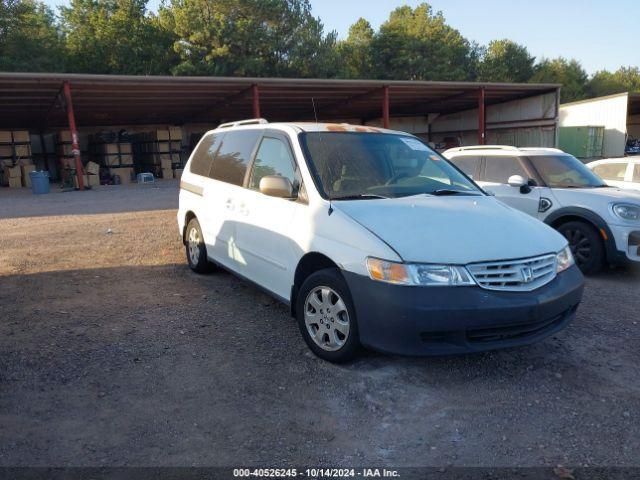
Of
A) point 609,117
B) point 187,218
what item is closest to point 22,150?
point 187,218

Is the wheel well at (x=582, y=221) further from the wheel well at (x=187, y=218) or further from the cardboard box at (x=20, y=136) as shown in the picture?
the cardboard box at (x=20, y=136)

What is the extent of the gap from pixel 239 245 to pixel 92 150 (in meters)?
26.6

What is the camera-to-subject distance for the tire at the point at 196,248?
19.3ft

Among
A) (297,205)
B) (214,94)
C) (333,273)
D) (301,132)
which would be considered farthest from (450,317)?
(214,94)

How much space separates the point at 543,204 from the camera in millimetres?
6590

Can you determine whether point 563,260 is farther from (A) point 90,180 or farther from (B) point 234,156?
(A) point 90,180

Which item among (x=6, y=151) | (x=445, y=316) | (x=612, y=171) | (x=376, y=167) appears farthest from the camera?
(x=6, y=151)

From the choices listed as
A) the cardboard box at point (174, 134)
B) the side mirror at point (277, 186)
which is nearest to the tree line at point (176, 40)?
the cardboard box at point (174, 134)

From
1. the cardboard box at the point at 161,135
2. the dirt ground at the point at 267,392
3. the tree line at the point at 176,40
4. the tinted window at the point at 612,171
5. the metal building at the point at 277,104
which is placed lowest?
the dirt ground at the point at 267,392

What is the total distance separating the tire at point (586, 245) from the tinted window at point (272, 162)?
391 centimetres

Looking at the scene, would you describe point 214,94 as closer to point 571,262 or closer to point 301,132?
point 301,132

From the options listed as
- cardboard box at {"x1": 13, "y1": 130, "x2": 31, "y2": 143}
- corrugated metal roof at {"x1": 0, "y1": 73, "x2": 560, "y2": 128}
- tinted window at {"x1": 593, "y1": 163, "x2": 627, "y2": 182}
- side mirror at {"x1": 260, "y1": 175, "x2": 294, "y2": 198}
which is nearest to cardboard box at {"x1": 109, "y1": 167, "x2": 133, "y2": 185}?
corrugated metal roof at {"x1": 0, "y1": 73, "x2": 560, "y2": 128}

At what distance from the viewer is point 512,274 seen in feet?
10.8

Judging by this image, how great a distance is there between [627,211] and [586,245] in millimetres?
590
